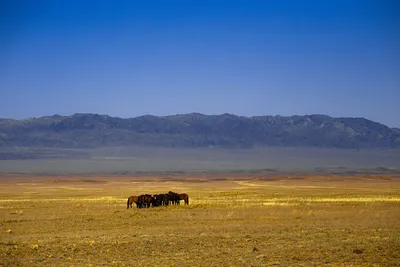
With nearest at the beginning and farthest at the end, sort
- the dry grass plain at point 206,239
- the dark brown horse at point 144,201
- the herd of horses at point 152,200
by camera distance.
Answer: the dry grass plain at point 206,239 < the dark brown horse at point 144,201 < the herd of horses at point 152,200

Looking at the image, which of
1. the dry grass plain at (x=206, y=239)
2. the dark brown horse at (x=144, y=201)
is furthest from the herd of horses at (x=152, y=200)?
the dry grass plain at (x=206, y=239)

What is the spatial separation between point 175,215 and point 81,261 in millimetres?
15245

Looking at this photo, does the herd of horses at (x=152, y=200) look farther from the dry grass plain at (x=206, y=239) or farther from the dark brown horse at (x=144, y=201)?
the dry grass plain at (x=206, y=239)

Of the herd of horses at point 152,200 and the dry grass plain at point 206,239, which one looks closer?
the dry grass plain at point 206,239

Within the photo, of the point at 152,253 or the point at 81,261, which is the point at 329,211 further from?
the point at 81,261

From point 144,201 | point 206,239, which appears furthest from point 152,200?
point 206,239

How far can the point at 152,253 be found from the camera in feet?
54.7

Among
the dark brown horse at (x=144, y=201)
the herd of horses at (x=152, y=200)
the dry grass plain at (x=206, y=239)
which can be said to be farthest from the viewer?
the herd of horses at (x=152, y=200)

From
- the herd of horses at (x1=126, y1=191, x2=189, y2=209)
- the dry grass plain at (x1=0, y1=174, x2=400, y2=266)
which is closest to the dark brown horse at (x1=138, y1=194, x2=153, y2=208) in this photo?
the herd of horses at (x1=126, y1=191, x2=189, y2=209)

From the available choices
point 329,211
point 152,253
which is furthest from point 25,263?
point 329,211

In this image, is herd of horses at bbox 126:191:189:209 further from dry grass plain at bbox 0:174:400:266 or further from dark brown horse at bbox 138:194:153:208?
dry grass plain at bbox 0:174:400:266

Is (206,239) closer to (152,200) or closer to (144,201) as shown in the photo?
(144,201)

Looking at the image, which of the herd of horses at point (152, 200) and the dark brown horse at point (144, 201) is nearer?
the dark brown horse at point (144, 201)

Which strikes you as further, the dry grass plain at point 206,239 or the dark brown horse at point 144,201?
the dark brown horse at point 144,201
